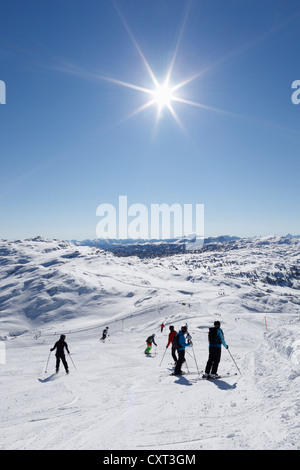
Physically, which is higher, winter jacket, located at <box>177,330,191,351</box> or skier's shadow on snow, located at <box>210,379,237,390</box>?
winter jacket, located at <box>177,330,191,351</box>

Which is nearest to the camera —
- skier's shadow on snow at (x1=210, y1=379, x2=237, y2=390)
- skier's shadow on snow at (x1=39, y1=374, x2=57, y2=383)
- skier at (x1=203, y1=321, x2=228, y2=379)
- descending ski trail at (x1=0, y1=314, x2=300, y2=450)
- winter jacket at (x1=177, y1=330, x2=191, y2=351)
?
descending ski trail at (x1=0, y1=314, x2=300, y2=450)

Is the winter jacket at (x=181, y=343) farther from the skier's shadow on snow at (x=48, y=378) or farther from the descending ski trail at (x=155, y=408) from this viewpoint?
the skier's shadow on snow at (x=48, y=378)

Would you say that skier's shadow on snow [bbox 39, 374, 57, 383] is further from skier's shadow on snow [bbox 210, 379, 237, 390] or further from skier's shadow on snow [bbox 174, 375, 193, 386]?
skier's shadow on snow [bbox 210, 379, 237, 390]

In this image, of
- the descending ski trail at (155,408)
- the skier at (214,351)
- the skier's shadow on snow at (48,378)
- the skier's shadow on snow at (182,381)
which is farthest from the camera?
the skier's shadow on snow at (48,378)

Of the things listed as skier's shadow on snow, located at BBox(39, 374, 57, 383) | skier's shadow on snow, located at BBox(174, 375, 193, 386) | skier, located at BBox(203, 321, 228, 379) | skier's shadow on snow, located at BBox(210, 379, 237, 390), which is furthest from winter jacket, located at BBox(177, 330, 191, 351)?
skier's shadow on snow, located at BBox(39, 374, 57, 383)

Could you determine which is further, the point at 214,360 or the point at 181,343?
the point at 181,343

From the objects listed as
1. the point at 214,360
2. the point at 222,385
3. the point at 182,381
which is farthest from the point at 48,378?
the point at 222,385

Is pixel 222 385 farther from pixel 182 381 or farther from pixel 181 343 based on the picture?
pixel 181 343

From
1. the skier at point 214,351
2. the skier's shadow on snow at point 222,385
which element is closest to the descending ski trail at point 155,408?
the skier's shadow on snow at point 222,385

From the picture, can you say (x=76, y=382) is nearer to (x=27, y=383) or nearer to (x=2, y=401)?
(x=27, y=383)

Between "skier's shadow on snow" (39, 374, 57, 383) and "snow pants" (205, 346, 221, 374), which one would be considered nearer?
"snow pants" (205, 346, 221, 374)

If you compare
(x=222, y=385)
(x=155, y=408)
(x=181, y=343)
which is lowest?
(x=222, y=385)

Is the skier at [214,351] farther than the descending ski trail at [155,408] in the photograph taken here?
Yes
